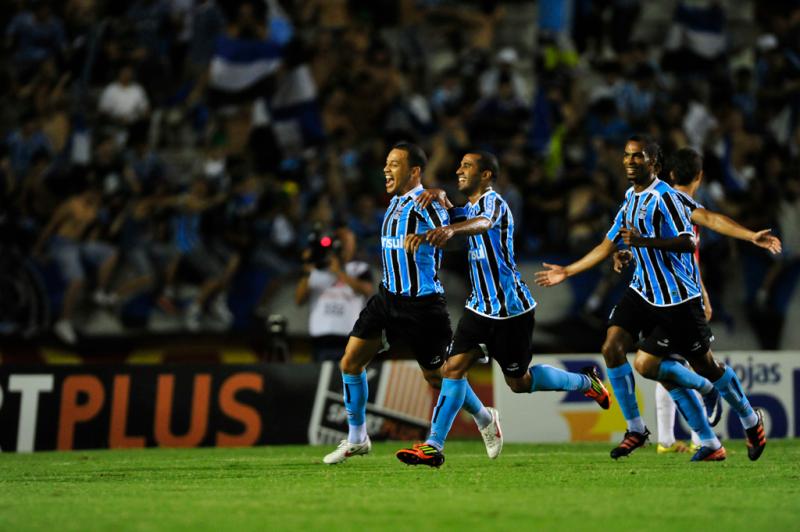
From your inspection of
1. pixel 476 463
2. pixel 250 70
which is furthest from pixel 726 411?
pixel 250 70

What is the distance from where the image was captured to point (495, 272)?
29.7 feet

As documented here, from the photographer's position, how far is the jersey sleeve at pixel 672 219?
916 centimetres

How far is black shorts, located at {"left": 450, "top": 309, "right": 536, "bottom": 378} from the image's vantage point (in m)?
9.02

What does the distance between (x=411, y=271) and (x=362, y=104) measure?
28.9 ft

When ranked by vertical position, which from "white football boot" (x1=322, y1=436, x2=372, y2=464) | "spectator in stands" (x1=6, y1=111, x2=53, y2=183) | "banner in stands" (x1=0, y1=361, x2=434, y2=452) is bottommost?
"banner in stands" (x1=0, y1=361, x2=434, y2=452)

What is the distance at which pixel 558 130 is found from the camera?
1725 cm

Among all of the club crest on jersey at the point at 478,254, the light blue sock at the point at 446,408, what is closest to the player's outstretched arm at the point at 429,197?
the club crest on jersey at the point at 478,254

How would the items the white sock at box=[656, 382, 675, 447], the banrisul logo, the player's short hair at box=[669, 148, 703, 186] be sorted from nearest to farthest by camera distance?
the player's short hair at box=[669, 148, 703, 186] < the white sock at box=[656, 382, 675, 447] < the banrisul logo

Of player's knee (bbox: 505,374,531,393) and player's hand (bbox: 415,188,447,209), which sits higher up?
player's hand (bbox: 415,188,447,209)

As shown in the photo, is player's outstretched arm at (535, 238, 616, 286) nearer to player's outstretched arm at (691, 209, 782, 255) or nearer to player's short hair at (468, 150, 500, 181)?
player's outstretched arm at (691, 209, 782, 255)

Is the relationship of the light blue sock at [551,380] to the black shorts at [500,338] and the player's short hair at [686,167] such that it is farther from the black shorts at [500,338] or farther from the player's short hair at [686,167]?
the player's short hair at [686,167]

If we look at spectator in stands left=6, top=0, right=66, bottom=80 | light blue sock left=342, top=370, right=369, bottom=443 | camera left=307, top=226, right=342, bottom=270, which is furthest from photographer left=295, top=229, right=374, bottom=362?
spectator in stands left=6, top=0, right=66, bottom=80

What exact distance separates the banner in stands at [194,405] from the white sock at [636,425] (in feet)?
13.7

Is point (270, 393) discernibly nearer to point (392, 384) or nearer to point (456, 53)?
point (392, 384)
